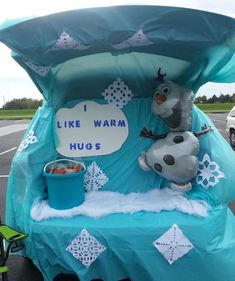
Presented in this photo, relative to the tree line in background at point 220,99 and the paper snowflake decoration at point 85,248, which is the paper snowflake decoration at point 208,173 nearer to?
the paper snowflake decoration at point 85,248

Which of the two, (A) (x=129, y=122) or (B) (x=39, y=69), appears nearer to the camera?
(B) (x=39, y=69)

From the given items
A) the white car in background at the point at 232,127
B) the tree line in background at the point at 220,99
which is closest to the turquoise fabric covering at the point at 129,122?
the white car in background at the point at 232,127

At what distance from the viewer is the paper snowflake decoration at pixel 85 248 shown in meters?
2.84

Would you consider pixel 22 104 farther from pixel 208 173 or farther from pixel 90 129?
pixel 208 173

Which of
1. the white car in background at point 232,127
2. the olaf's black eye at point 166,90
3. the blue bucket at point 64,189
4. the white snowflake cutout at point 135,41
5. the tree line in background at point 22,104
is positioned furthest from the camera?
the tree line in background at point 22,104

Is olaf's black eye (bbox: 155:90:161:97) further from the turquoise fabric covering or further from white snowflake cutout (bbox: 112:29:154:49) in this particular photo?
white snowflake cutout (bbox: 112:29:154:49)

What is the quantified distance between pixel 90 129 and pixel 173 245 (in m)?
1.31

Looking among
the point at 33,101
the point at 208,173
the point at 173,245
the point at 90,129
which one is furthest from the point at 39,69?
the point at 33,101

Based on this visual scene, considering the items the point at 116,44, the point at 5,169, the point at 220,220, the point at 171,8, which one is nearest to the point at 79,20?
the point at 116,44

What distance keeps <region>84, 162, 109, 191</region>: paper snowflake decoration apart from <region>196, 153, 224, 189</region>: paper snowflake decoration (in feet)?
2.76

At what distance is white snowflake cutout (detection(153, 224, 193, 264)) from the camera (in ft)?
9.13

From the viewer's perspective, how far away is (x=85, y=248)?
2.84 metres

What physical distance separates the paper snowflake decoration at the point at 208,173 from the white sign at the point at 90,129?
0.74 metres

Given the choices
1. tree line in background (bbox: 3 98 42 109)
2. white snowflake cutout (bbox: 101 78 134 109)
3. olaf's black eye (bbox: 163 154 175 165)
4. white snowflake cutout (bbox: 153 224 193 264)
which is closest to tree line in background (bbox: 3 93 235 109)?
tree line in background (bbox: 3 98 42 109)
